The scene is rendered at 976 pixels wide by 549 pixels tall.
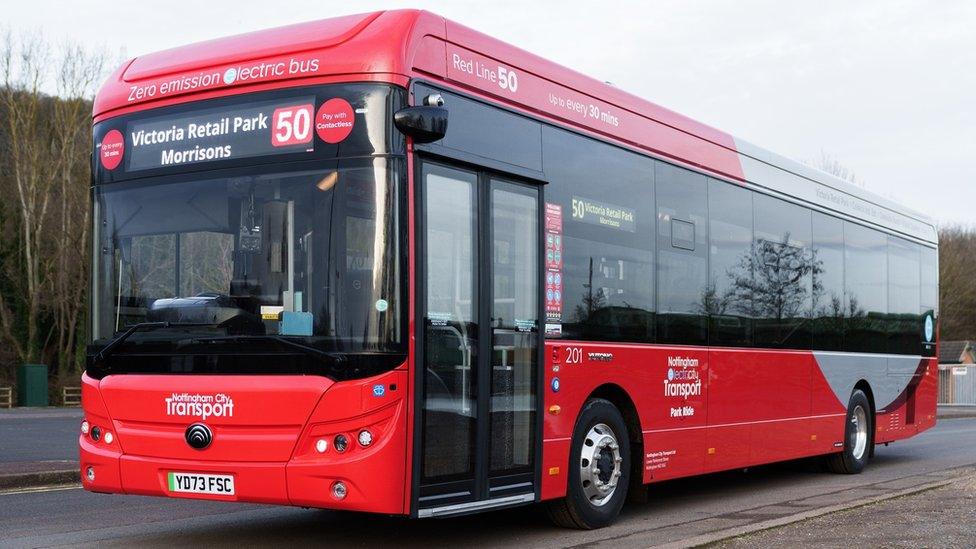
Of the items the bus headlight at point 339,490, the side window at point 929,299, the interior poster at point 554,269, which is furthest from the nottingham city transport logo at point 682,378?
the side window at point 929,299

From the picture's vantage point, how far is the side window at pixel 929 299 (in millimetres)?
17719

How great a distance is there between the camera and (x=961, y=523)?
9094mm

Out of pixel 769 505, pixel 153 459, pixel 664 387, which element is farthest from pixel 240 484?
pixel 769 505

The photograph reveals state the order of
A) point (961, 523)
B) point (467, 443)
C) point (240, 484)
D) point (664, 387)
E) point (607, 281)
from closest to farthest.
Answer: point (240, 484), point (467, 443), point (961, 523), point (607, 281), point (664, 387)

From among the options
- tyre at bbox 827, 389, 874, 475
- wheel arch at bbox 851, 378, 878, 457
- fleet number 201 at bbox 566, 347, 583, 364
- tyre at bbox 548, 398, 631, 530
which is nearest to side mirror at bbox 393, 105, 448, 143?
fleet number 201 at bbox 566, 347, 583, 364

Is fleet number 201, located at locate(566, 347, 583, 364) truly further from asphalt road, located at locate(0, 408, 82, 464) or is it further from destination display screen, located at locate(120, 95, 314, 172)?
asphalt road, located at locate(0, 408, 82, 464)

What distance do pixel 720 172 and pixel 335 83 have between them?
218 inches

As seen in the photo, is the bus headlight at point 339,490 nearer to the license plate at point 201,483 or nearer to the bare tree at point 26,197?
the license plate at point 201,483

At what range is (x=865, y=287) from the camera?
51.1 ft

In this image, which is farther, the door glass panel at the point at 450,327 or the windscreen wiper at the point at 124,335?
the windscreen wiper at the point at 124,335

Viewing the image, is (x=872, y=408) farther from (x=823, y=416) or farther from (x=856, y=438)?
(x=823, y=416)

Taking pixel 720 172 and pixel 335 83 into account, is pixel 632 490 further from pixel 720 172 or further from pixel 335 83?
pixel 335 83

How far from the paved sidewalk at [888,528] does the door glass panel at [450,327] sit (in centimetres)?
202

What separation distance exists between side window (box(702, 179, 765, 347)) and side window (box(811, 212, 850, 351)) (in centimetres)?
177
